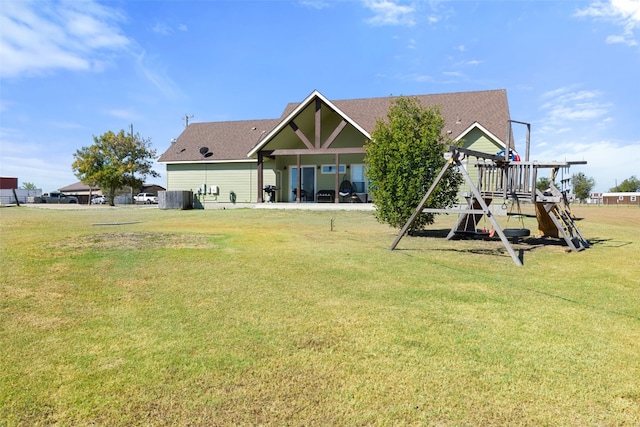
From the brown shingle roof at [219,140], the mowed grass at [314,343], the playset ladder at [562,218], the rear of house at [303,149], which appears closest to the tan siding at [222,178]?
the rear of house at [303,149]

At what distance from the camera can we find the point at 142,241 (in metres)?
9.41

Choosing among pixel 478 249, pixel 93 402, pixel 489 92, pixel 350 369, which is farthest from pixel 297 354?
pixel 489 92

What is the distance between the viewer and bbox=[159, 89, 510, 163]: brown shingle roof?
82.7ft

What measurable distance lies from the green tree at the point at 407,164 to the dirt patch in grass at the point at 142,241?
4767 mm

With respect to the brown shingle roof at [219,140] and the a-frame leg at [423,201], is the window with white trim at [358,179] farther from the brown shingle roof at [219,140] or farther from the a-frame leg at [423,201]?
the a-frame leg at [423,201]

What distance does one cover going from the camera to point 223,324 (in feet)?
13.5

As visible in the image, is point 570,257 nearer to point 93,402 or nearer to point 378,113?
point 93,402

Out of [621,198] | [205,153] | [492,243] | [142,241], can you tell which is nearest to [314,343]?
[142,241]

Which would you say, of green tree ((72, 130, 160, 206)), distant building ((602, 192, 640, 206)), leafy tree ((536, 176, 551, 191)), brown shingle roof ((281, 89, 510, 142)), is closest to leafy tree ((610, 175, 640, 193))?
distant building ((602, 192, 640, 206))

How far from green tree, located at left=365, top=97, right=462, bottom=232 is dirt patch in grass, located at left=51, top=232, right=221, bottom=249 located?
477cm

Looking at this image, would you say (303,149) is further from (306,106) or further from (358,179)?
(358,179)

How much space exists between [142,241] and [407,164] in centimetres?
699

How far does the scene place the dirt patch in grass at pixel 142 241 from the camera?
8.61 metres

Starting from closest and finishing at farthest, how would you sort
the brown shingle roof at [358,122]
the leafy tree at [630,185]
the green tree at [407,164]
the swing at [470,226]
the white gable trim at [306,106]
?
the swing at [470,226] → the green tree at [407,164] → the white gable trim at [306,106] → the brown shingle roof at [358,122] → the leafy tree at [630,185]
